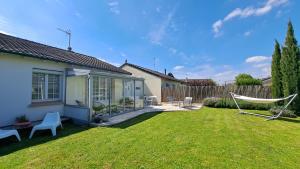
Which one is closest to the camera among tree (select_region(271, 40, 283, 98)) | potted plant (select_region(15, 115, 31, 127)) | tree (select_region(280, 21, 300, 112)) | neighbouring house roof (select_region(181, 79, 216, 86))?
potted plant (select_region(15, 115, 31, 127))

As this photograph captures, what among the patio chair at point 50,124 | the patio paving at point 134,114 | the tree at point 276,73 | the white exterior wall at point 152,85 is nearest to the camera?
the patio chair at point 50,124

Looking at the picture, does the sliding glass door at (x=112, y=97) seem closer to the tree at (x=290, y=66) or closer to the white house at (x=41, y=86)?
the white house at (x=41, y=86)

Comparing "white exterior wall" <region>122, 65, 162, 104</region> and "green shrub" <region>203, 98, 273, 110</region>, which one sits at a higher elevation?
"white exterior wall" <region>122, 65, 162, 104</region>

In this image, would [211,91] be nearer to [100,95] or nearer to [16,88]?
[100,95]

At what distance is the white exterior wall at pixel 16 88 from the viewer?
7445mm

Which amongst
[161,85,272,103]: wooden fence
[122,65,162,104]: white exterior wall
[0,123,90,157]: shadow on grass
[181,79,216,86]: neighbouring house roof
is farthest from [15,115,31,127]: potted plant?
[181,79,216,86]: neighbouring house roof

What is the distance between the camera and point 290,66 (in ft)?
43.2

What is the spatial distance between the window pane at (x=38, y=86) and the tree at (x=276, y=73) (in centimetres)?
1653

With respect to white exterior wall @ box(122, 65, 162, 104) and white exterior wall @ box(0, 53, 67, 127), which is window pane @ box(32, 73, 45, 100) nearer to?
white exterior wall @ box(0, 53, 67, 127)

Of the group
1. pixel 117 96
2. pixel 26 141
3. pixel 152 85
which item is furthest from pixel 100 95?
pixel 152 85

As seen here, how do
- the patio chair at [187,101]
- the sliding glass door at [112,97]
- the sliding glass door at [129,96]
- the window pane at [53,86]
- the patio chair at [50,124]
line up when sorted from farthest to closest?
1. the patio chair at [187,101]
2. the sliding glass door at [129,96]
3. the sliding glass door at [112,97]
4. the window pane at [53,86]
5. the patio chair at [50,124]

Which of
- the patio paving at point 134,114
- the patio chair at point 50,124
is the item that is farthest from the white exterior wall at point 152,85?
the patio chair at point 50,124

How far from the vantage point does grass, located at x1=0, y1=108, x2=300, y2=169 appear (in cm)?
446

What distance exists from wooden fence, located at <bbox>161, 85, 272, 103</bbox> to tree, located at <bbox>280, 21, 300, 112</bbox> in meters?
3.34
